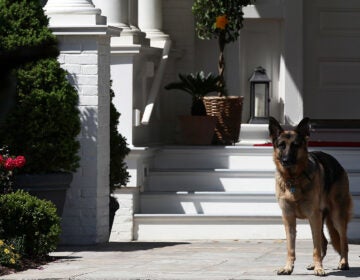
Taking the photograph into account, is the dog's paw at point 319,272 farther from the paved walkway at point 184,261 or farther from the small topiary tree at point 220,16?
the small topiary tree at point 220,16

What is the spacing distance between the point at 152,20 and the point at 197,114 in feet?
5.11

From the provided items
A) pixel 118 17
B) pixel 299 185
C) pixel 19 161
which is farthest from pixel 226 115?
pixel 299 185

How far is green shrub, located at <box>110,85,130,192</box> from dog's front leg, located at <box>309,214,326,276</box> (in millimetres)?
3463

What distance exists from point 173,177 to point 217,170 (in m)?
0.52

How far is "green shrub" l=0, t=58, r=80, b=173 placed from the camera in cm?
862

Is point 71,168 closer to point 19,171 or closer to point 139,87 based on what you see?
point 19,171

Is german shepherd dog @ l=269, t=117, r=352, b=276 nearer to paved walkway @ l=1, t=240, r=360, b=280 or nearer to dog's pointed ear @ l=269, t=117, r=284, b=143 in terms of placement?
dog's pointed ear @ l=269, t=117, r=284, b=143

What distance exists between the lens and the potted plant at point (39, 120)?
8602mm

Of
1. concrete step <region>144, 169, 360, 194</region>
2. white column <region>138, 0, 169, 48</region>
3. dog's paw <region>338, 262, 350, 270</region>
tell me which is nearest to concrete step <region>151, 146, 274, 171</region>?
concrete step <region>144, 169, 360, 194</region>

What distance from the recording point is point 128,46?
426 inches

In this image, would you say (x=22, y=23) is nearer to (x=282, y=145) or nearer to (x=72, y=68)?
(x=72, y=68)

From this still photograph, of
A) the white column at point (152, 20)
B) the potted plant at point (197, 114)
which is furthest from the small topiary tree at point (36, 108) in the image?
the white column at point (152, 20)

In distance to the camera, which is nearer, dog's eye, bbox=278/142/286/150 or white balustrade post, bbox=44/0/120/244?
dog's eye, bbox=278/142/286/150

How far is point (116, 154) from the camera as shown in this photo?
9938mm
